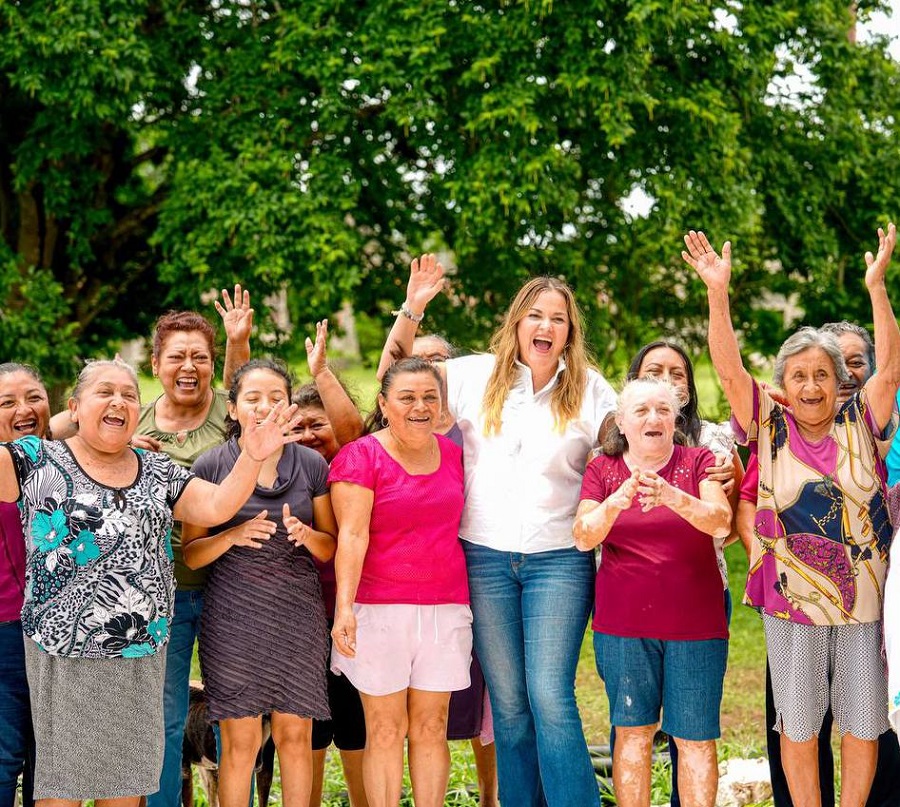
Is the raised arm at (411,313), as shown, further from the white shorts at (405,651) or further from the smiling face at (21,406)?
the smiling face at (21,406)

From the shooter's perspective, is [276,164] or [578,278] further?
[578,278]

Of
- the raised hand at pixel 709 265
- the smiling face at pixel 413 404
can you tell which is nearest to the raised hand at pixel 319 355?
the smiling face at pixel 413 404

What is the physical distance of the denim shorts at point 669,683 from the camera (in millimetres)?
4281

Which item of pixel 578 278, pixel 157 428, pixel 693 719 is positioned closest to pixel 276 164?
pixel 578 278

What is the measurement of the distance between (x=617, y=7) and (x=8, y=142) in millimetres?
5835

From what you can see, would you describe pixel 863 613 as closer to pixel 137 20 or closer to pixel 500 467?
pixel 500 467

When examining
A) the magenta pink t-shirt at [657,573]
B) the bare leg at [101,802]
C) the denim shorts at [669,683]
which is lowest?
the bare leg at [101,802]

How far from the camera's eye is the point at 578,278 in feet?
35.7

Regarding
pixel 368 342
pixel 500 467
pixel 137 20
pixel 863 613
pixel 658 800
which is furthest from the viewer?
pixel 368 342

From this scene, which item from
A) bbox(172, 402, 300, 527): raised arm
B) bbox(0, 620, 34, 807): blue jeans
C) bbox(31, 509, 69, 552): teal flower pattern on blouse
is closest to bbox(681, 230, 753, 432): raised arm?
bbox(172, 402, 300, 527): raised arm

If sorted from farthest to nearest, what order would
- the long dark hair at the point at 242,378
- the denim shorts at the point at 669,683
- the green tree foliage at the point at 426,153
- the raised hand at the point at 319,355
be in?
the green tree foliage at the point at 426,153 → the raised hand at the point at 319,355 → the long dark hair at the point at 242,378 → the denim shorts at the point at 669,683

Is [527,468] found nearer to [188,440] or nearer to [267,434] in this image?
[267,434]

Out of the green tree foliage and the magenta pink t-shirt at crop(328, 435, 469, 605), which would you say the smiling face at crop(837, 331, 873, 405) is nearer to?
the magenta pink t-shirt at crop(328, 435, 469, 605)

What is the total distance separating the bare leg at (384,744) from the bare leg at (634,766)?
0.83m
